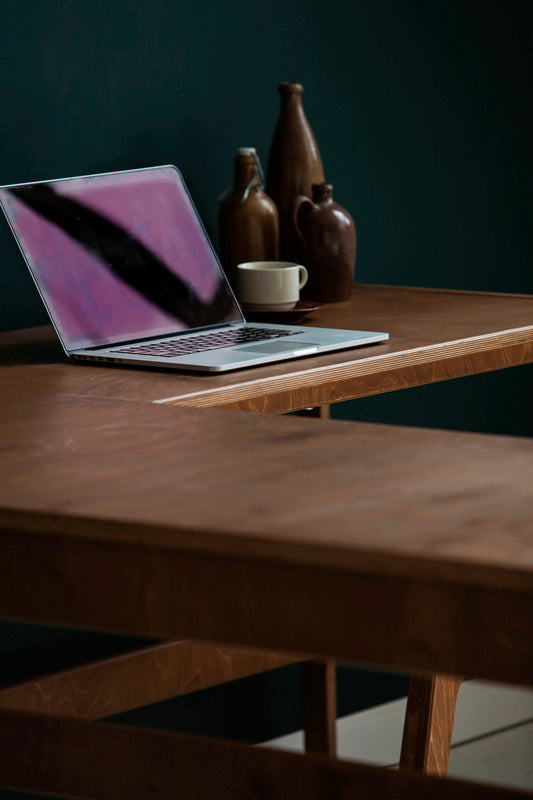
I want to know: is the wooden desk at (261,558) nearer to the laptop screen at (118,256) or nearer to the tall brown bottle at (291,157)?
the laptop screen at (118,256)

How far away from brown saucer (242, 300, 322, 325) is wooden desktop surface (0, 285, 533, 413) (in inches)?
0.9

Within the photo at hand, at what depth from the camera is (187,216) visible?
67.4 inches

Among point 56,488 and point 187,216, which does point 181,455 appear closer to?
point 56,488

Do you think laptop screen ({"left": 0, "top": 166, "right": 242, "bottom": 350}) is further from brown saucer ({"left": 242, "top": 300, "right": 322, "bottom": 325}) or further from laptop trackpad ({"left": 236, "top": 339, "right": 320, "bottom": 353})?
laptop trackpad ({"left": 236, "top": 339, "right": 320, "bottom": 353})

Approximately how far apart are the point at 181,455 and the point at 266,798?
0.28 m

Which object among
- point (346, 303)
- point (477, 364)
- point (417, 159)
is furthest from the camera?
point (417, 159)

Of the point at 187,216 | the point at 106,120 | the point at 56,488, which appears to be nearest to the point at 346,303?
the point at 187,216

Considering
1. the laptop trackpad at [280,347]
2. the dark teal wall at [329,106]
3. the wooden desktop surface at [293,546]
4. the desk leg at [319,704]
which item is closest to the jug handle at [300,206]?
the dark teal wall at [329,106]

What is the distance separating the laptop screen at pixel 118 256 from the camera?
1.51m

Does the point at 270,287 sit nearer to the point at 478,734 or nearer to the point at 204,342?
the point at 204,342

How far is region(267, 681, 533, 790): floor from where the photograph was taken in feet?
8.13

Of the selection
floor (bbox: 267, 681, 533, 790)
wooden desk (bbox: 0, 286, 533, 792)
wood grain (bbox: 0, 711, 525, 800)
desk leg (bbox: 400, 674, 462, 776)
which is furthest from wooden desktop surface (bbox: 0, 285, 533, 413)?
floor (bbox: 267, 681, 533, 790)

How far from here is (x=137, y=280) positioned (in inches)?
63.1

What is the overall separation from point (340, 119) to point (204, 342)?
92 centimetres
